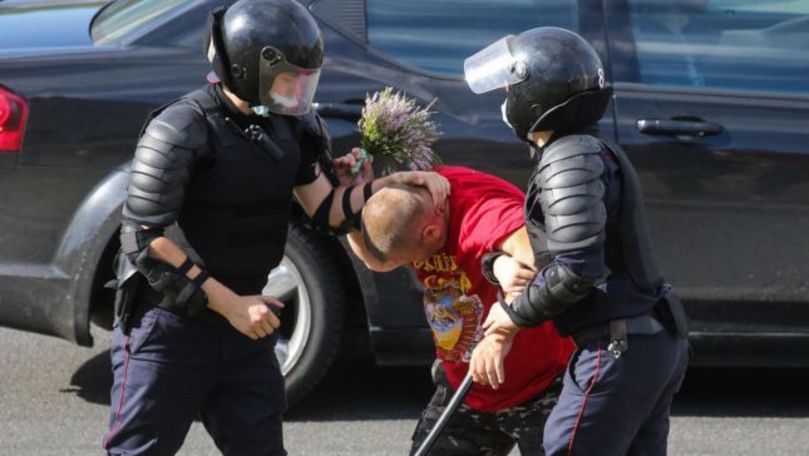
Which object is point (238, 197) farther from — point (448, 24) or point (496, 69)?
point (448, 24)

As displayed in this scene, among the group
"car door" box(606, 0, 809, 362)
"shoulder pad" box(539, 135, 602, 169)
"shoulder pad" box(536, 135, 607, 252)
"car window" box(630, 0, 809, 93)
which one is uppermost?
"shoulder pad" box(539, 135, 602, 169)

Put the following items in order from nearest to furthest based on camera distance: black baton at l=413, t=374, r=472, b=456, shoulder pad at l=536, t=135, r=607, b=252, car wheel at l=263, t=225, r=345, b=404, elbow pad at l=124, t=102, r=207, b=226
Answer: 1. shoulder pad at l=536, t=135, r=607, b=252
2. elbow pad at l=124, t=102, r=207, b=226
3. black baton at l=413, t=374, r=472, b=456
4. car wheel at l=263, t=225, r=345, b=404

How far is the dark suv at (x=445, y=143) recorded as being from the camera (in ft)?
17.1

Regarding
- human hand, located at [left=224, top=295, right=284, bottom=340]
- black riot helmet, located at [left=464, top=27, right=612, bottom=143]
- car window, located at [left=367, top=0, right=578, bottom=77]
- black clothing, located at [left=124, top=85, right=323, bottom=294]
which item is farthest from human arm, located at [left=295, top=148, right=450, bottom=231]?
car window, located at [left=367, top=0, right=578, bottom=77]

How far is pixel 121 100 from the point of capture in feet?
17.1

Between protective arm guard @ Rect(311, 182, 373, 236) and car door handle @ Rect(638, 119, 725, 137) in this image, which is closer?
protective arm guard @ Rect(311, 182, 373, 236)

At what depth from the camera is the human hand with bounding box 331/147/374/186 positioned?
404 cm

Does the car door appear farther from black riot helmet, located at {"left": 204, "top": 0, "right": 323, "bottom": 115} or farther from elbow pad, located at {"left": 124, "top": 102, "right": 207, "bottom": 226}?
elbow pad, located at {"left": 124, "top": 102, "right": 207, "bottom": 226}

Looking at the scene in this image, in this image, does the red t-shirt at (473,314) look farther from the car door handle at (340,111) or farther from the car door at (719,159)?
the car door at (719,159)

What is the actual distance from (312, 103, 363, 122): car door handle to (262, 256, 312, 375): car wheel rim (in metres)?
0.50

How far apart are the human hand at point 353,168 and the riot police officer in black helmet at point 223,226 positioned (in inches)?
1.0

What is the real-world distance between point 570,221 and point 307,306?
2.17 metres

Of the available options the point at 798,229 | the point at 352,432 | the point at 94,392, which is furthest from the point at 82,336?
the point at 798,229

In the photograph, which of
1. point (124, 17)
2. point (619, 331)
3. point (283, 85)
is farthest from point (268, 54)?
point (124, 17)
